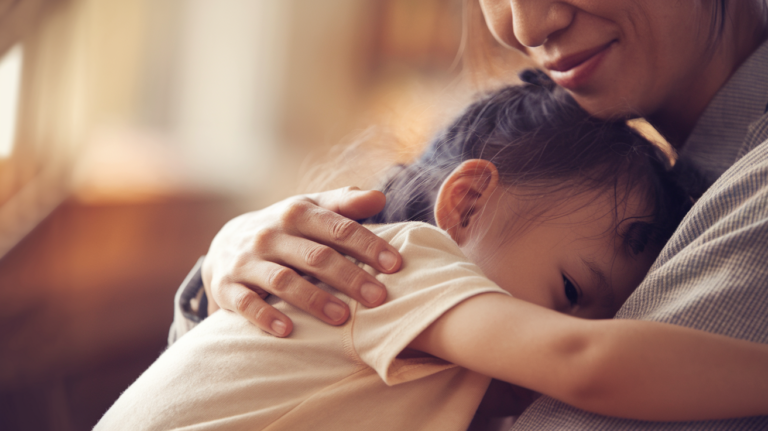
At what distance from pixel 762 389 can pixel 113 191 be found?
2.70m

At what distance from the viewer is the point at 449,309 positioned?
62cm

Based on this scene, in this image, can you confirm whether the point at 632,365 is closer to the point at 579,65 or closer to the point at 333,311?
the point at 333,311

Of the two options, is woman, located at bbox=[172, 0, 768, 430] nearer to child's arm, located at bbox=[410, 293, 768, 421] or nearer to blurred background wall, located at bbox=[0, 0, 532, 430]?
child's arm, located at bbox=[410, 293, 768, 421]

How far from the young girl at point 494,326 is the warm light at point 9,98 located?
1.94 meters

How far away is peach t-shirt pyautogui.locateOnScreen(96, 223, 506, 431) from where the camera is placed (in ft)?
2.10

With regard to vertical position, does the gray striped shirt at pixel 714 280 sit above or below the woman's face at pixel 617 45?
below

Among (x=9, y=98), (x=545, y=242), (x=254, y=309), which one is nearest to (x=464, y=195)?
(x=545, y=242)

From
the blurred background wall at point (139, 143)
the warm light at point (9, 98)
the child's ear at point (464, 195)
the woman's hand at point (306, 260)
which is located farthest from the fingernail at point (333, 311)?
the warm light at point (9, 98)

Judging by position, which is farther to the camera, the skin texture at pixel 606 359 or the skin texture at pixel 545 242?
the skin texture at pixel 545 242

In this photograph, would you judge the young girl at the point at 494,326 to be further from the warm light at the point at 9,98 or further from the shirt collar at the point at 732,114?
the warm light at the point at 9,98

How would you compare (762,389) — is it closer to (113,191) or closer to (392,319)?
(392,319)

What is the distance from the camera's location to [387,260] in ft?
2.30

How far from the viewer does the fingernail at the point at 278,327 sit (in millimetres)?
715

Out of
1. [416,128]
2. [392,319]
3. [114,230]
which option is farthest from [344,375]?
[114,230]
